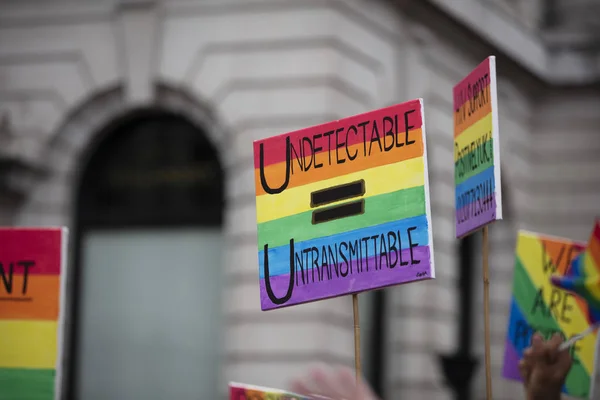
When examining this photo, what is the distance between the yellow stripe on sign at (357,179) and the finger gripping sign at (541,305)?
7.27ft

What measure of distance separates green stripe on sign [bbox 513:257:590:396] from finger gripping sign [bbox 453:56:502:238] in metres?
1.21

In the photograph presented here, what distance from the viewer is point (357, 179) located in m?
5.81

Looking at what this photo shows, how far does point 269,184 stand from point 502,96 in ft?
31.1

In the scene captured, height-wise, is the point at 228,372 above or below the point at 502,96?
below

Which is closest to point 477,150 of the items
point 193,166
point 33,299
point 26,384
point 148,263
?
point 33,299

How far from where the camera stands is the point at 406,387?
41.9 feet

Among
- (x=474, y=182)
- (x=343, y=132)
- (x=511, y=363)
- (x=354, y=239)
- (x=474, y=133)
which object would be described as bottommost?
(x=511, y=363)

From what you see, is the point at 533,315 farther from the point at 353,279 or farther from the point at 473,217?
the point at 353,279

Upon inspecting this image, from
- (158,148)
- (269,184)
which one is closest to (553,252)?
(269,184)

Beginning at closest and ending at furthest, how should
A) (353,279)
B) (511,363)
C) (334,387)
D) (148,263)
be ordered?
(334,387)
(353,279)
(511,363)
(148,263)

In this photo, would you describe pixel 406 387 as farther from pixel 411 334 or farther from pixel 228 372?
pixel 228 372

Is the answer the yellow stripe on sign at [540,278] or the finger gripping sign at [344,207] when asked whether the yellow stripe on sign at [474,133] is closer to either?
the finger gripping sign at [344,207]

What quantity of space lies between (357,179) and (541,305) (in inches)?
88.4

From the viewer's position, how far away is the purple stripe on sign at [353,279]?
215 inches
